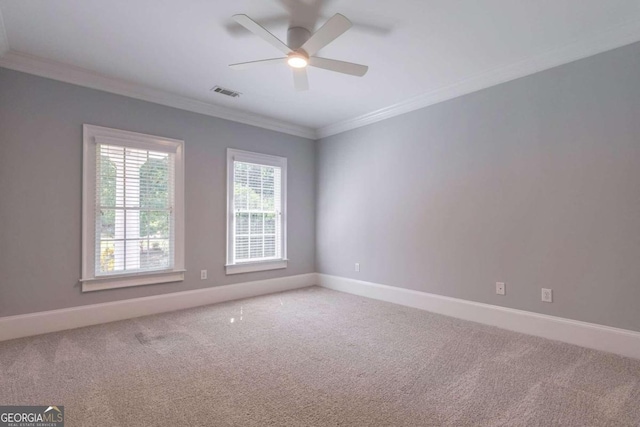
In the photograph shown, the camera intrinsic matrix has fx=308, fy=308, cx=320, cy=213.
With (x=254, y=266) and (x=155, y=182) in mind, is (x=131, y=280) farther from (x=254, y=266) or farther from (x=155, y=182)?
(x=254, y=266)

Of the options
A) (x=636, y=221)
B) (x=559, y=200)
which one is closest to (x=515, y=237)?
(x=559, y=200)

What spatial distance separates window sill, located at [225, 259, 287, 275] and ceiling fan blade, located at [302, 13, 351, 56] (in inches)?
118

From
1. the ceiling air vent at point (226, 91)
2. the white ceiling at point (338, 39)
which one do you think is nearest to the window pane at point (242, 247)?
the ceiling air vent at point (226, 91)

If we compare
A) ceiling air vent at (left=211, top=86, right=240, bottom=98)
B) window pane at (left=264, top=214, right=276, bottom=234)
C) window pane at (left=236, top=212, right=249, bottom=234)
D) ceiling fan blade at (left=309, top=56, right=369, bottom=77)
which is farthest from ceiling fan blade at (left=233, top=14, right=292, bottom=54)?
window pane at (left=264, top=214, right=276, bottom=234)

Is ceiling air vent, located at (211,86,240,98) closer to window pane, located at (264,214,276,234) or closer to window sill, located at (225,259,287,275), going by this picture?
window pane, located at (264,214,276,234)

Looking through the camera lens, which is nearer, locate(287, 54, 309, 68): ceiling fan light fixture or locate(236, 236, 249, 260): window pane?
locate(287, 54, 309, 68): ceiling fan light fixture

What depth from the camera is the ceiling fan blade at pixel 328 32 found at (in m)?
2.03

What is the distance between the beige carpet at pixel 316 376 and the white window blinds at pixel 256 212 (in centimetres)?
145

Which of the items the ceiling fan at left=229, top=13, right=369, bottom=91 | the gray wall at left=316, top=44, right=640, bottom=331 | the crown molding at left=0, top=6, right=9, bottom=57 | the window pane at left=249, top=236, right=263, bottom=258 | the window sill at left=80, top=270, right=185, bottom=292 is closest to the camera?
the ceiling fan at left=229, top=13, right=369, bottom=91

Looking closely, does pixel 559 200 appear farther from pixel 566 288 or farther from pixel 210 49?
pixel 210 49

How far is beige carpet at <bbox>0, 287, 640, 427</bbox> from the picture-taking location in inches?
69.4

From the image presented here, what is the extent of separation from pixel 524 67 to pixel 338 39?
1882mm

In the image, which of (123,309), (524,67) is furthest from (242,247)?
(524,67)

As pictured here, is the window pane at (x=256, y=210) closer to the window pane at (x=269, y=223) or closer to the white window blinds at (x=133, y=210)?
the window pane at (x=269, y=223)
